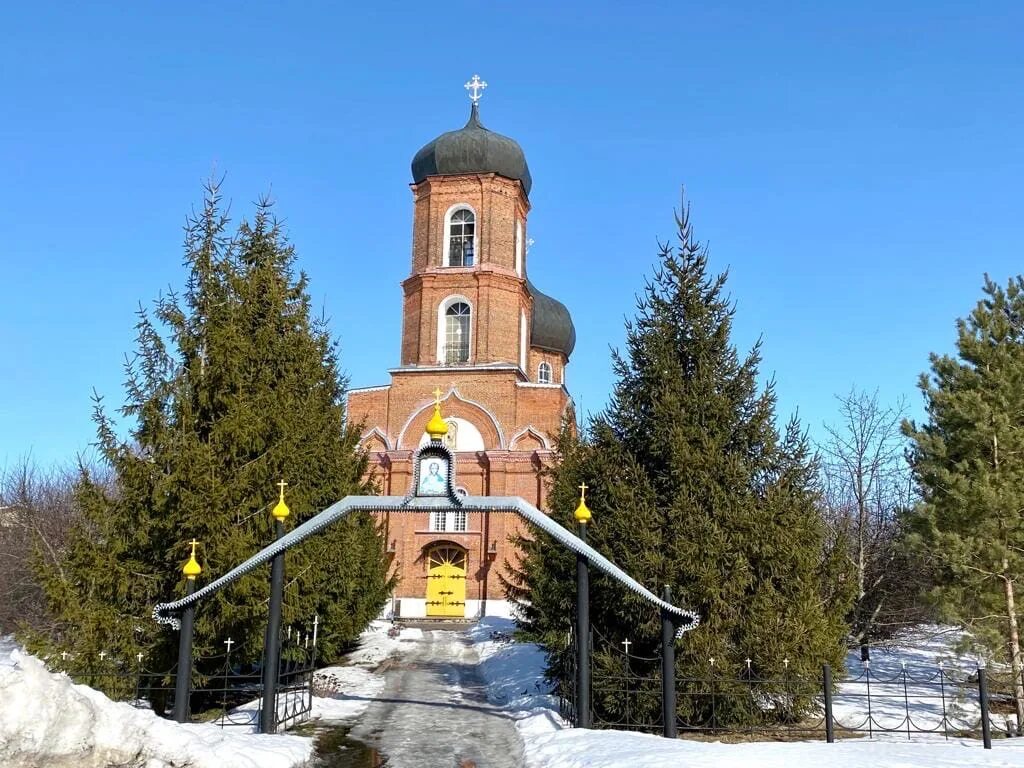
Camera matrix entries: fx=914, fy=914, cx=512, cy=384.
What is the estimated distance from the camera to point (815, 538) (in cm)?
1200

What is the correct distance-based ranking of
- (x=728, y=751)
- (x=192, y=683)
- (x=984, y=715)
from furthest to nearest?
(x=192, y=683), (x=984, y=715), (x=728, y=751)

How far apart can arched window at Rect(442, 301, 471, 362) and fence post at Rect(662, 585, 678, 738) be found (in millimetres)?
22939

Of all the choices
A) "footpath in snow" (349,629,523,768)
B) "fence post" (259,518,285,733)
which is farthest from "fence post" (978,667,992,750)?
"fence post" (259,518,285,733)

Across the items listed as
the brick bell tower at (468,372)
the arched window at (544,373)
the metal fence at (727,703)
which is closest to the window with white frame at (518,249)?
the brick bell tower at (468,372)

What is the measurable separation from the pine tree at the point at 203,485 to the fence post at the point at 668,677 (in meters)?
5.78

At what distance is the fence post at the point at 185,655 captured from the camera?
10531mm

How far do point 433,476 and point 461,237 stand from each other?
23.9 metres

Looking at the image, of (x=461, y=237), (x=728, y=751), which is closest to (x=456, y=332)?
(x=461, y=237)

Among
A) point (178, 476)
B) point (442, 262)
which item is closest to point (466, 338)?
point (442, 262)

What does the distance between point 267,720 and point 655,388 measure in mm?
6451

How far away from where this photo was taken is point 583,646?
10953mm

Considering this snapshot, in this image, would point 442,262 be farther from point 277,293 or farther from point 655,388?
point 655,388

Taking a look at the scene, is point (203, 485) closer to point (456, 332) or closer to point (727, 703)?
point (727, 703)

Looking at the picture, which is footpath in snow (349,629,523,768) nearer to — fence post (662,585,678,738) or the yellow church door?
fence post (662,585,678,738)
